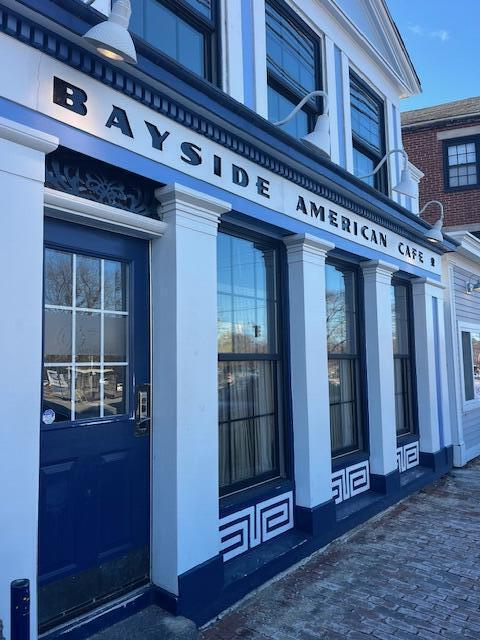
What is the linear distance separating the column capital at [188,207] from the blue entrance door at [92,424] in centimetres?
32

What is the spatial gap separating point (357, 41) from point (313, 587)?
621 cm

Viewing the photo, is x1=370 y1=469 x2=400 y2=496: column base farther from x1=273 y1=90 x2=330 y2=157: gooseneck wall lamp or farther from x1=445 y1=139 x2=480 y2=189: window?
x1=445 y1=139 x2=480 y2=189: window

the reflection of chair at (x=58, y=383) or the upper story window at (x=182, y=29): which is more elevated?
the upper story window at (x=182, y=29)

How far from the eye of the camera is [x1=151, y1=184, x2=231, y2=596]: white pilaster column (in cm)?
337

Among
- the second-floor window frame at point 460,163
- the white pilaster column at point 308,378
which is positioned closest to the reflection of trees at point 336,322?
the white pilaster column at point 308,378

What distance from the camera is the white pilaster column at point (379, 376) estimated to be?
20.2ft

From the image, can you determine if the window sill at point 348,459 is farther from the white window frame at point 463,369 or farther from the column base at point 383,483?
the white window frame at point 463,369

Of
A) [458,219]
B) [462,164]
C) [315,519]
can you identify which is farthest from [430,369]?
[462,164]

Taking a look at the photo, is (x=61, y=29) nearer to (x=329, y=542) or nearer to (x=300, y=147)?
(x=300, y=147)

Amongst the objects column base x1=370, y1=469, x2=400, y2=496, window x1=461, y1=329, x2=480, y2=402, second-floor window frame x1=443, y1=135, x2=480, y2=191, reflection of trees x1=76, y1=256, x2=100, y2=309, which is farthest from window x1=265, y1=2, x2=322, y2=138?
second-floor window frame x1=443, y1=135, x2=480, y2=191

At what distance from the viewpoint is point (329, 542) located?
4.92 meters

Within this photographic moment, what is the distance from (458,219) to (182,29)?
426 inches

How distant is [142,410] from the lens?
137 inches

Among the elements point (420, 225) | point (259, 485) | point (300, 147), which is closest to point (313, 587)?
point (259, 485)
